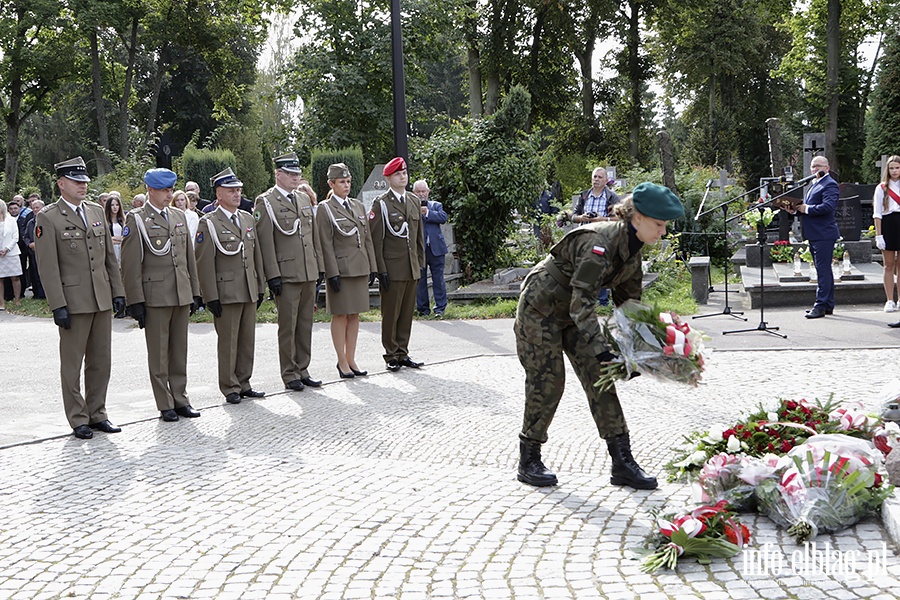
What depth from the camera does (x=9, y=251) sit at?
18.8m

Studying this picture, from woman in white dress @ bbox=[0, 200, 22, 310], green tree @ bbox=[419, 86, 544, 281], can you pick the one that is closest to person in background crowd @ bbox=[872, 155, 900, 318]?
green tree @ bbox=[419, 86, 544, 281]

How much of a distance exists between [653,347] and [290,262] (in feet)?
17.2

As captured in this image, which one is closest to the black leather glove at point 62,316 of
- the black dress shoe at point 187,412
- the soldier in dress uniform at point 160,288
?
the soldier in dress uniform at point 160,288

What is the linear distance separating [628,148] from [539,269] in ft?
133

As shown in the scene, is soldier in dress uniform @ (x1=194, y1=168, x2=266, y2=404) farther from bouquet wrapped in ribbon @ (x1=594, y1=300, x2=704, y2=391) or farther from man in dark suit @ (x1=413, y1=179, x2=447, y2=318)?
man in dark suit @ (x1=413, y1=179, x2=447, y2=318)

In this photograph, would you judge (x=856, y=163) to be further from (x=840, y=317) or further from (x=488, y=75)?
(x=840, y=317)

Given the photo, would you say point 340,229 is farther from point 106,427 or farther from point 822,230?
point 822,230

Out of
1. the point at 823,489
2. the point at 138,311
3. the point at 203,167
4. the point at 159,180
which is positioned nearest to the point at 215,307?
the point at 138,311

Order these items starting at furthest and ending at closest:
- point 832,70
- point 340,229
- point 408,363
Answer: point 832,70, point 408,363, point 340,229

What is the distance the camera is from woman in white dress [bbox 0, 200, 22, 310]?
61.4 ft

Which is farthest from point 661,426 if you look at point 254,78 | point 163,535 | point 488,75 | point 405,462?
point 254,78

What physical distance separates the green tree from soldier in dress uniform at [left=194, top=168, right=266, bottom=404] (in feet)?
29.3

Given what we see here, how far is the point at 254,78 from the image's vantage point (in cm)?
5209

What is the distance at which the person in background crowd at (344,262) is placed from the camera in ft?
32.3
